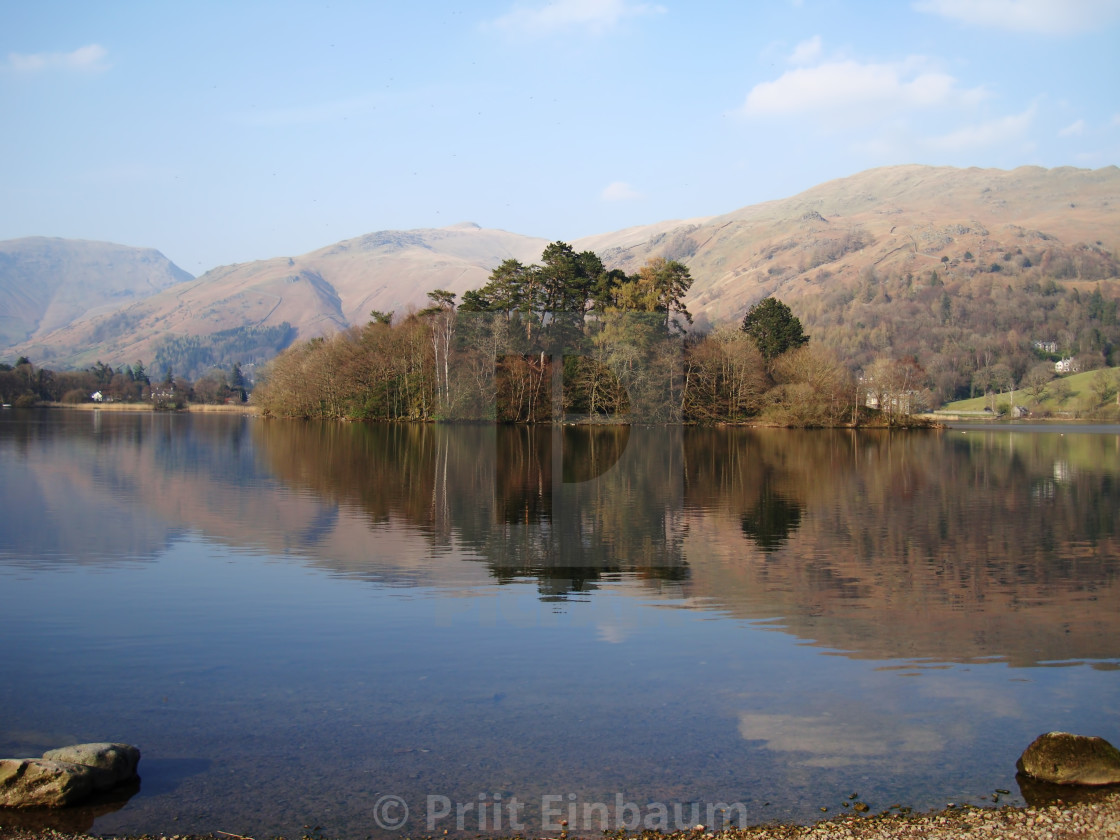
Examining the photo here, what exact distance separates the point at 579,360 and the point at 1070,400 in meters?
85.7

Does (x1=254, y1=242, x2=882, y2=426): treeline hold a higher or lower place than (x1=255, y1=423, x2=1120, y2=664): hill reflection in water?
higher

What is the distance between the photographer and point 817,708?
7391mm

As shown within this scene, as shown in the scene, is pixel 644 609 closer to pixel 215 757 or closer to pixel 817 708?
pixel 817 708

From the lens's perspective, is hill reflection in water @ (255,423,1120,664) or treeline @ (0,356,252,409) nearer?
hill reflection in water @ (255,423,1120,664)

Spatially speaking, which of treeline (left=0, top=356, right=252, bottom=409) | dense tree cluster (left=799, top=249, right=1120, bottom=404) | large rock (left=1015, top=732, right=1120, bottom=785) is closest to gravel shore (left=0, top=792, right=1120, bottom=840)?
large rock (left=1015, top=732, right=1120, bottom=785)

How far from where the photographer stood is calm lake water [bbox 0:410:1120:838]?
5.89 m

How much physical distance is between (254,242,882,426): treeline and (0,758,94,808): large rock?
196ft

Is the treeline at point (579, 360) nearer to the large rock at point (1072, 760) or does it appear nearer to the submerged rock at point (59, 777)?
the large rock at point (1072, 760)

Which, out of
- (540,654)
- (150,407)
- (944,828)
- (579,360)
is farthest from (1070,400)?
(944,828)

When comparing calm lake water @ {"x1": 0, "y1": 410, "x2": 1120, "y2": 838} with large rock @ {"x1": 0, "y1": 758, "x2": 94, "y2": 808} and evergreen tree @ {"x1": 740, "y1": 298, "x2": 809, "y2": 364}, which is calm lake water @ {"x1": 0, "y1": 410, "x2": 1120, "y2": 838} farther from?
evergreen tree @ {"x1": 740, "y1": 298, "x2": 809, "y2": 364}

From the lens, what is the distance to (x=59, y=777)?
17.9 ft

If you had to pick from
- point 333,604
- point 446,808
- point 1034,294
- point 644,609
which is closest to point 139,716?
point 446,808

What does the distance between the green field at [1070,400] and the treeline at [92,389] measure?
116381 millimetres

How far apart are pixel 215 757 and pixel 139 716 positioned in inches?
45.7
